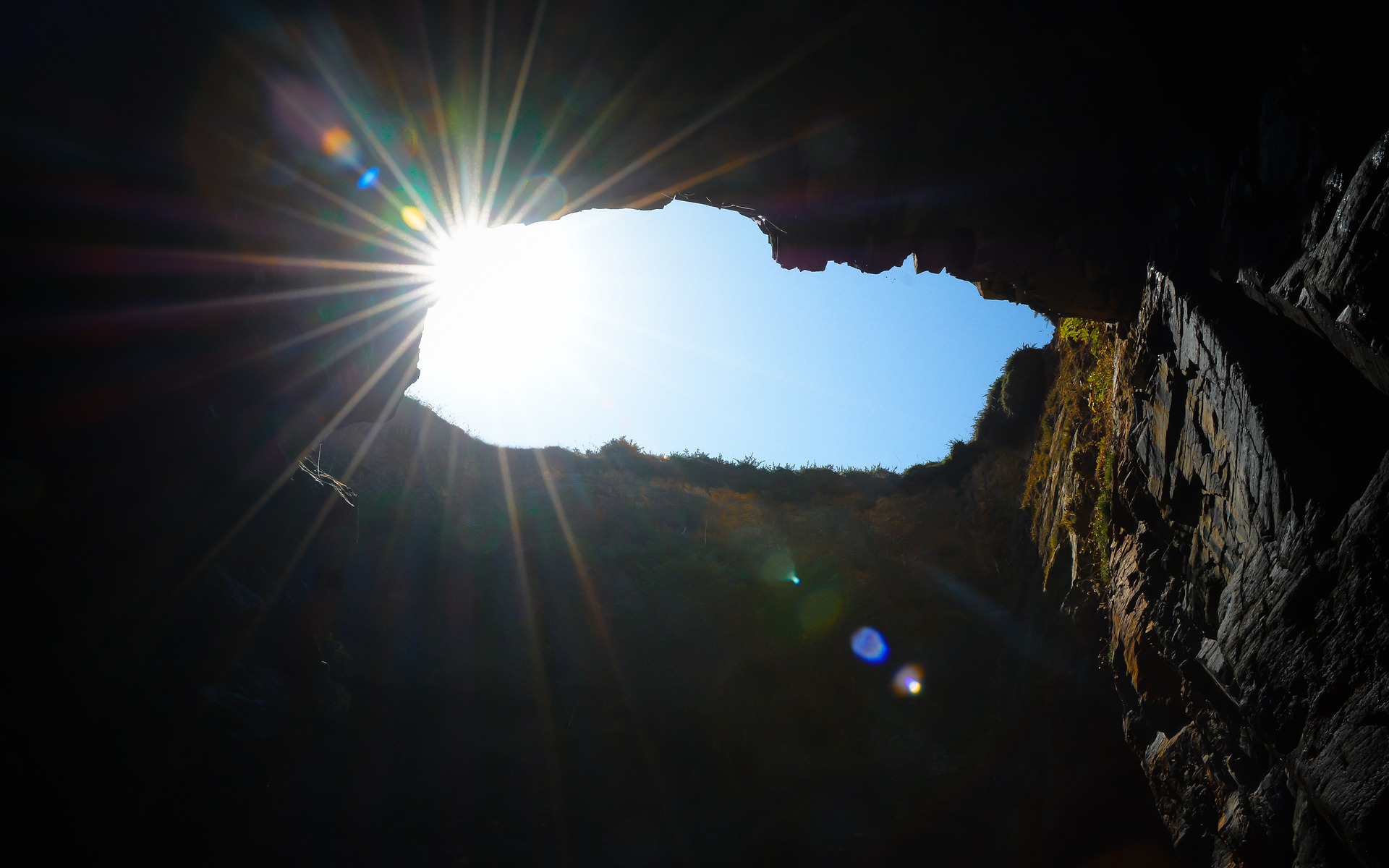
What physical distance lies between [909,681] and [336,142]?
15534 millimetres

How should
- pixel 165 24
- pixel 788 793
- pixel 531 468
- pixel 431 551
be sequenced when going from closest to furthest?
1. pixel 165 24
2. pixel 788 793
3. pixel 431 551
4. pixel 531 468

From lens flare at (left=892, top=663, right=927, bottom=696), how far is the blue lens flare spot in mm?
557

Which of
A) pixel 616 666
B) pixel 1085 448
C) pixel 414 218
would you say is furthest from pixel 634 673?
pixel 414 218

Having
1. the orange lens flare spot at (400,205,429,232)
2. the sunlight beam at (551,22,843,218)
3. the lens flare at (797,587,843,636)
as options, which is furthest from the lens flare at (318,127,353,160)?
the lens flare at (797,587,843,636)

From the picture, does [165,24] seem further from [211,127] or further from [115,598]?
[115,598]

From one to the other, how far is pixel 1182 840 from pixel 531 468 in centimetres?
1831

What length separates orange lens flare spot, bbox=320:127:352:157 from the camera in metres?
7.56

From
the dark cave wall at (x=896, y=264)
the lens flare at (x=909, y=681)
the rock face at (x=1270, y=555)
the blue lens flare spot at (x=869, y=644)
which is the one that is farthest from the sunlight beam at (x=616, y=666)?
the rock face at (x=1270, y=555)

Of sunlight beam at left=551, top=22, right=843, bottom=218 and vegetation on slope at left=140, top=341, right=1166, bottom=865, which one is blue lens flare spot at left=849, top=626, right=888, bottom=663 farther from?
sunlight beam at left=551, top=22, right=843, bottom=218

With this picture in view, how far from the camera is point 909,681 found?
16609 millimetres

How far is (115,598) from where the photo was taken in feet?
23.0

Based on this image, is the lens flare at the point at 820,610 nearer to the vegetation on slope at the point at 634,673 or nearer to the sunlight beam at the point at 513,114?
the vegetation on slope at the point at 634,673

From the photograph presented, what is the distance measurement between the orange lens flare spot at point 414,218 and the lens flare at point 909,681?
14.0 meters

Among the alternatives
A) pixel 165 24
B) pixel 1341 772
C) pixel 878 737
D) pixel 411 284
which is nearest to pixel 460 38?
pixel 165 24
